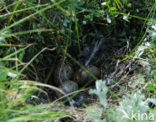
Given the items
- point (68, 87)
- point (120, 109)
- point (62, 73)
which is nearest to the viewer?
point (120, 109)

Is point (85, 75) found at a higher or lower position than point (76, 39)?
lower

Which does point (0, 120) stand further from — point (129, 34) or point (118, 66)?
point (129, 34)

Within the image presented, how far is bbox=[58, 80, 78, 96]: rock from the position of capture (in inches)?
95.6

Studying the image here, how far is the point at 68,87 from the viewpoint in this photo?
2.44 m

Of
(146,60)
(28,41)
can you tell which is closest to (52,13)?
(28,41)

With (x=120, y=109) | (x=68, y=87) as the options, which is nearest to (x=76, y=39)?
(x=68, y=87)

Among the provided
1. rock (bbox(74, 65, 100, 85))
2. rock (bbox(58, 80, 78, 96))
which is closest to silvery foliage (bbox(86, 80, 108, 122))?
rock (bbox(58, 80, 78, 96))

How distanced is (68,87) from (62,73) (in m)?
0.23

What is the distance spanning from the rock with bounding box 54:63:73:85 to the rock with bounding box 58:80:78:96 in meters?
0.07

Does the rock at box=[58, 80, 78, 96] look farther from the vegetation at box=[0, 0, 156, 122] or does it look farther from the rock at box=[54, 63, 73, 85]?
the vegetation at box=[0, 0, 156, 122]

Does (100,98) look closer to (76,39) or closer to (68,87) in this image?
(68,87)

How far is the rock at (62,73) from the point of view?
8.39 feet

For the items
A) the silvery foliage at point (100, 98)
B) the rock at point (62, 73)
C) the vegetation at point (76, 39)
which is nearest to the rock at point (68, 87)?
the rock at point (62, 73)

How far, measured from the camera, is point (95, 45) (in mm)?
2701
